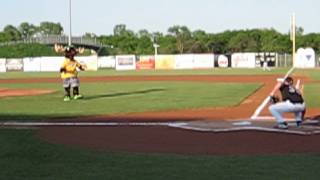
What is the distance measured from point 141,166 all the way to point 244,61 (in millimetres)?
75236

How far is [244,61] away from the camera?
8444cm

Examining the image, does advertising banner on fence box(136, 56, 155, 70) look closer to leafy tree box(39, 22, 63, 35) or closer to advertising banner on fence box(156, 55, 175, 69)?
advertising banner on fence box(156, 55, 175, 69)

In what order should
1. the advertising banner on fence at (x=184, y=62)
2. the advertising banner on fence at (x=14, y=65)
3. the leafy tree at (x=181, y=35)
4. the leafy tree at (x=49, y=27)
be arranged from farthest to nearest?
the leafy tree at (x=49, y=27), the leafy tree at (x=181, y=35), the advertising banner on fence at (x=14, y=65), the advertising banner on fence at (x=184, y=62)

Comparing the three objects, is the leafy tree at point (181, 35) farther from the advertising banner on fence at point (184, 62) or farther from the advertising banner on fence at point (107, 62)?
the advertising banner on fence at point (184, 62)

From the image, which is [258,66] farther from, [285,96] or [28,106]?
[285,96]

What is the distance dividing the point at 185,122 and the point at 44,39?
11493 cm

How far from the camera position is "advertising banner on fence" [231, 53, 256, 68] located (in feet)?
274

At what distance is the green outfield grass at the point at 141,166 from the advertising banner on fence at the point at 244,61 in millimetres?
72789

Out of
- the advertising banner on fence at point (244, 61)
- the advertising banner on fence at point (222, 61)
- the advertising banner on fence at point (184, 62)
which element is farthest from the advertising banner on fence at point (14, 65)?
the advertising banner on fence at point (244, 61)

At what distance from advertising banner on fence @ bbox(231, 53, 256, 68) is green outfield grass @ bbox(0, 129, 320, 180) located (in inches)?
2866

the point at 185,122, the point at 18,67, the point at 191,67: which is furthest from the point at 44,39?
the point at 185,122

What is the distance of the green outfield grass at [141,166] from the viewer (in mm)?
9133

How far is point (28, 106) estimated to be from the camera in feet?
77.0

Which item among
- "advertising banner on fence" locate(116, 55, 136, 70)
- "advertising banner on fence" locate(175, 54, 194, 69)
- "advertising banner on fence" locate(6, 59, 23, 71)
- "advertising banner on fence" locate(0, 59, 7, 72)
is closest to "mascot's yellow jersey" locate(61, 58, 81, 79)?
"advertising banner on fence" locate(175, 54, 194, 69)
